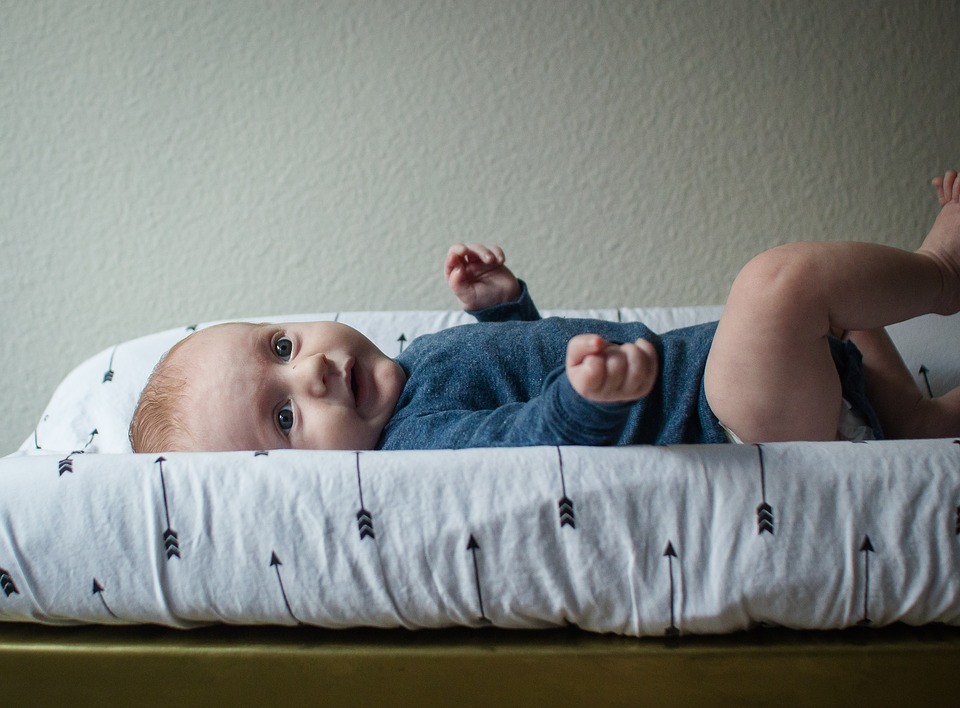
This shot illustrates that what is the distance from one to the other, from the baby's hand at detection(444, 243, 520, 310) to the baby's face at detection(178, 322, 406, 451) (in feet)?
0.55

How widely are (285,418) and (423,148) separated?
70 cm

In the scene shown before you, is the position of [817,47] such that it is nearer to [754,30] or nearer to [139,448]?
[754,30]

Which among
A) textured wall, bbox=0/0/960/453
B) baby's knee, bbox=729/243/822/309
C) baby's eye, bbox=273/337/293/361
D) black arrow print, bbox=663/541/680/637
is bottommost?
black arrow print, bbox=663/541/680/637

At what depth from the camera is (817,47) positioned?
4.33 ft

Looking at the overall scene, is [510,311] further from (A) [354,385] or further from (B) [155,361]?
(B) [155,361]

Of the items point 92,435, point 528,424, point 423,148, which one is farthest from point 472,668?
point 423,148

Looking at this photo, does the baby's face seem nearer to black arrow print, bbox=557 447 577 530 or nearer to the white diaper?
black arrow print, bbox=557 447 577 530

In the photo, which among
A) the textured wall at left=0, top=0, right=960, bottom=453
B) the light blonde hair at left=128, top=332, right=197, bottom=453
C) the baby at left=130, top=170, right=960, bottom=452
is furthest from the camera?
the textured wall at left=0, top=0, right=960, bottom=453

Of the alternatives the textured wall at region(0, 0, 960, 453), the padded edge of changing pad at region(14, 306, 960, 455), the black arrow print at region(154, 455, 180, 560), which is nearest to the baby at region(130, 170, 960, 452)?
the padded edge of changing pad at region(14, 306, 960, 455)

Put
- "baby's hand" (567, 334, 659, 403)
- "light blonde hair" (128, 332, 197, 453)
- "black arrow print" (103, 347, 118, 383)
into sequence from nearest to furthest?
"baby's hand" (567, 334, 659, 403) → "light blonde hair" (128, 332, 197, 453) → "black arrow print" (103, 347, 118, 383)

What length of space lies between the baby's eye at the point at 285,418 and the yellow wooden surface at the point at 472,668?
25 centimetres

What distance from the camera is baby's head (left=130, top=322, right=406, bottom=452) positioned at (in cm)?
82

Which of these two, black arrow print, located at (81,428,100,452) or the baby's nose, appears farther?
black arrow print, located at (81,428,100,452)

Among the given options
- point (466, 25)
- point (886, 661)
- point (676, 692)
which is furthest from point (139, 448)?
point (466, 25)
